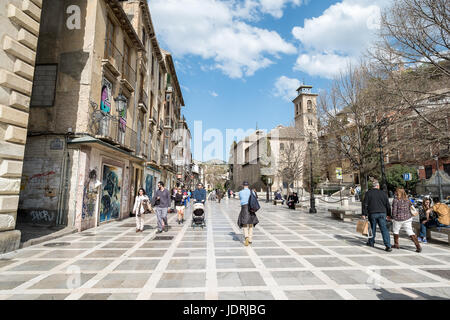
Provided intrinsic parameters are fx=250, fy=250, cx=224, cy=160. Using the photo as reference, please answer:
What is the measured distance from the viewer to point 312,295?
3.69 m

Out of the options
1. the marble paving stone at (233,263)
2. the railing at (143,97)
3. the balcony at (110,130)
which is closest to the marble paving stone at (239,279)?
the marble paving stone at (233,263)

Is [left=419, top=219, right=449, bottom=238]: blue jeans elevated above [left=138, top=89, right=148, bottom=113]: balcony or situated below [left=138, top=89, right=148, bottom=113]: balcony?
below

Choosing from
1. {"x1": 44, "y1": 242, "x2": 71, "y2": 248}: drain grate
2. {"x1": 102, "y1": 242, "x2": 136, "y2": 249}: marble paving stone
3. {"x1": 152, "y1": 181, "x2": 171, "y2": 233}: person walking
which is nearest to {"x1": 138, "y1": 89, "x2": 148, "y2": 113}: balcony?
{"x1": 152, "y1": 181, "x2": 171, "y2": 233}: person walking

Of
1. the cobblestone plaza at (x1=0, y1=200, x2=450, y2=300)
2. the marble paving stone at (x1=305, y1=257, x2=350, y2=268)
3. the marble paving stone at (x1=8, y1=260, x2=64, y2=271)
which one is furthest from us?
the marble paving stone at (x1=305, y1=257, x2=350, y2=268)

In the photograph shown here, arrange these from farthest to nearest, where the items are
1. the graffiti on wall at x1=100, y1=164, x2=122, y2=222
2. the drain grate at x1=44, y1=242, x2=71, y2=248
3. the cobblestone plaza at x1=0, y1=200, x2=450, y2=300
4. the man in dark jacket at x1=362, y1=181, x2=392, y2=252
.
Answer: the graffiti on wall at x1=100, y1=164, x2=122, y2=222 → the drain grate at x1=44, y1=242, x2=71, y2=248 → the man in dark jacket at x1=362, y1=181, x2=392, y2=252 → the cobblestone plaza at x1=0, y1=200, x2=450, y2=300

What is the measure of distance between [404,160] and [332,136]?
377cm

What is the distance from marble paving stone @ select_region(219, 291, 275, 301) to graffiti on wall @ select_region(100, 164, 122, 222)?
9.44 metres

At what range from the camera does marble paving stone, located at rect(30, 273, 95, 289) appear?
157 inches

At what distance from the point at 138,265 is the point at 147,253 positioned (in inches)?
43.3

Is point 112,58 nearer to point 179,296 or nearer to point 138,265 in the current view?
point 138,265

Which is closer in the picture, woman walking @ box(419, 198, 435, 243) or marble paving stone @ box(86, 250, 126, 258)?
marble paving stone @ box(86, 250, 126, 258)

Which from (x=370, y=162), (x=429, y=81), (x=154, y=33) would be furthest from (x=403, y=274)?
(x=154, y=33)

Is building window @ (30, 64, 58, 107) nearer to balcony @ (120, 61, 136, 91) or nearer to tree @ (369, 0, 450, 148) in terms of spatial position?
balcony @ (120, 61, 136, 91)

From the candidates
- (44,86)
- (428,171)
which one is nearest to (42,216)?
(44,86)
